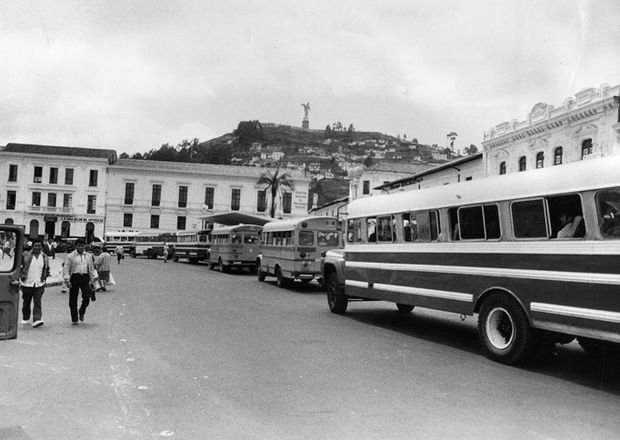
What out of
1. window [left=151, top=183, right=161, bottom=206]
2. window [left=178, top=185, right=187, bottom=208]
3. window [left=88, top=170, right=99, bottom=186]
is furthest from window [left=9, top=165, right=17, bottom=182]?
window [left=178, top=185, right=187, bottom=208]

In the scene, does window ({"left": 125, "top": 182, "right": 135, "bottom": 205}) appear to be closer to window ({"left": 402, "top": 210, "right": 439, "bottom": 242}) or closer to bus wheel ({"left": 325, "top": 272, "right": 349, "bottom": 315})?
bus wheel ({"left": 325, "top": 272, "right": 349, "bottom": 315})

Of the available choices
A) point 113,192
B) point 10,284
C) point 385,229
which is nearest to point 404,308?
point 385,229

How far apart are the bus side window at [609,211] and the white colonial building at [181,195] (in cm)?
6534

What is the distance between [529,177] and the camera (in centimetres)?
802

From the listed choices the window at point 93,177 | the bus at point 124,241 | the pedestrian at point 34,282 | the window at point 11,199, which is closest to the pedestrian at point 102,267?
the pedestrian at point 34,282

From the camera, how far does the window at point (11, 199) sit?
68.4 m

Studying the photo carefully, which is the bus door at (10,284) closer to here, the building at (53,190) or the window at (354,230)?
the window at (354,230)

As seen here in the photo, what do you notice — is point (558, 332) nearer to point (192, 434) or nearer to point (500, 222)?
point (500, 222)

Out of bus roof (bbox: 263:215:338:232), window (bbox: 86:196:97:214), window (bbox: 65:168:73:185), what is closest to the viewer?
bus roof (bbox: 263:215:338:232)

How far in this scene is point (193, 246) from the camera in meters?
43.3

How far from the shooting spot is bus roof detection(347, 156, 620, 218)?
6.89 metres

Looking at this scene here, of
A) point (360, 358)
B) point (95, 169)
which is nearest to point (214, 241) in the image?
point (360, 358)

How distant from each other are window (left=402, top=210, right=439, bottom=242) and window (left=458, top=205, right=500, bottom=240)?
0.72 metres

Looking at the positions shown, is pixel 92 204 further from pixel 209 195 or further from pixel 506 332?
pixel 506 332
